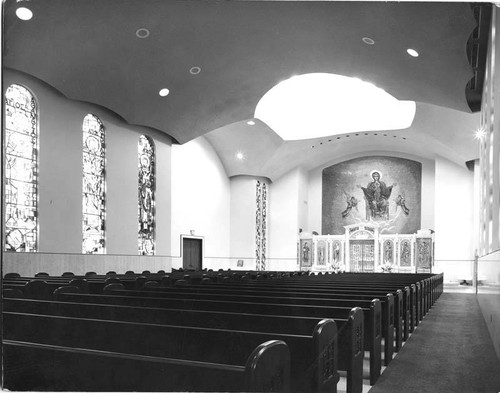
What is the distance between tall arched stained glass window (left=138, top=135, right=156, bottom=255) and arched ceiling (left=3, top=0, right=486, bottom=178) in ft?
10.6

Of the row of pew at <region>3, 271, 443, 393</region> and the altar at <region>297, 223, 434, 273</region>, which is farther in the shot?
the altar at <region>297, 223, 434, 273</region>

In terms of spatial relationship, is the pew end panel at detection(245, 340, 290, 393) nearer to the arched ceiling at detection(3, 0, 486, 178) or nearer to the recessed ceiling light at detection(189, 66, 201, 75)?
the arched ceiling at detection(3, 0, 486, 178)

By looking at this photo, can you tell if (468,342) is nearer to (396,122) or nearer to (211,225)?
(396,122)

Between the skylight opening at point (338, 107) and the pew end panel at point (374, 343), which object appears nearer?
the pew end panel at point (374, 343)

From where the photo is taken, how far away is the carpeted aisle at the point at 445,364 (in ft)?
10.4

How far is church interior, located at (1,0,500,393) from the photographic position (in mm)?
4746

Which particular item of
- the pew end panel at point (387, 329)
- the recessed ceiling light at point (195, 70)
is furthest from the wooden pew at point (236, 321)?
the recessed ceiling light at point (195, 70)

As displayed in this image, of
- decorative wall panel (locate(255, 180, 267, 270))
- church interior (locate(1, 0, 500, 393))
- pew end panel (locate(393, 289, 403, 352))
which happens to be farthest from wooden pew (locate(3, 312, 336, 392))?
decorative wall panel (locate(255, 180, 267, 270))

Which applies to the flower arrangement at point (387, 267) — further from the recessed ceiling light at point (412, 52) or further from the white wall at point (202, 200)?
the recessed ceiling light at point (412, 52)

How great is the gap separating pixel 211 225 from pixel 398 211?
23.0ft

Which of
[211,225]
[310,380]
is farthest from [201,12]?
[211,225]

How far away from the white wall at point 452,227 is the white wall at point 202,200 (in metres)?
7.40

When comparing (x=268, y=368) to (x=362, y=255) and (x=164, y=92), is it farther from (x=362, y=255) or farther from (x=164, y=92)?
(x=362, y=255)

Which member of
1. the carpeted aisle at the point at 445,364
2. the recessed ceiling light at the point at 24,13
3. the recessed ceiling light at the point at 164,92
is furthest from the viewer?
the recessed ceiling light at the point at 164,92
